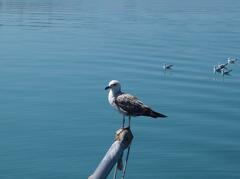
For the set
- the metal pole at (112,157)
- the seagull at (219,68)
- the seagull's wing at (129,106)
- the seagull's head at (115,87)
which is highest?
the seagull at (219,68)

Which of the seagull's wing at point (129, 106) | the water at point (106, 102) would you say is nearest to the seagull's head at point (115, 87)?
the seagull's wing at point (129, 106)

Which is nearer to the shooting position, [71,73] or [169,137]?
[169,137]

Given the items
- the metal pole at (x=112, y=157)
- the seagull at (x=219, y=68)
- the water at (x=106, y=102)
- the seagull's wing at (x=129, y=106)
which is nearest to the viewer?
the metal pole at (x=112, y=157)

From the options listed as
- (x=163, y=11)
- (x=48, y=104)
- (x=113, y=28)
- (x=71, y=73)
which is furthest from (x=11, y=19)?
(x=48, y=104)

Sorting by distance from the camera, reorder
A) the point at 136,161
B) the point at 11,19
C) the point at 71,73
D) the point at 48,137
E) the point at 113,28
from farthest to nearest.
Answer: the point at 11,19 → the point at 113,28 → the point at 71,73 → the point at 48,137 → the point at 136,161

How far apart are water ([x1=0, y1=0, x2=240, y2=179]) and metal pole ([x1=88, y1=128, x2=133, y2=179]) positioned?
1018 centimetres

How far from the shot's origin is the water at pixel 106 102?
17.4 metres

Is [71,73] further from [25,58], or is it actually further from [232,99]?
[232,99]

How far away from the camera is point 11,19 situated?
61.1 metres

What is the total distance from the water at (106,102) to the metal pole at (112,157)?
1018cm

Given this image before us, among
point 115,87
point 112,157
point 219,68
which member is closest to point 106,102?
point 219,68

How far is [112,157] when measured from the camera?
570cm

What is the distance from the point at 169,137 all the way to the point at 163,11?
184ft

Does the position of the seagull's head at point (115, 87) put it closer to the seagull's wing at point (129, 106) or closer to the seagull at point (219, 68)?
the seagull's wing at point (129, 106)
